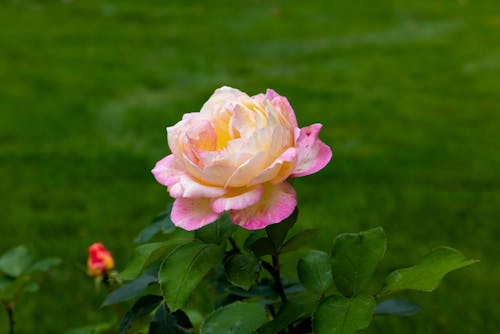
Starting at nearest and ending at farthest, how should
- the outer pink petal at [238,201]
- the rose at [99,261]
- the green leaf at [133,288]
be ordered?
the outer pink petal at [238,201] → the green leaf at [133,288] → the rose at [99,261]

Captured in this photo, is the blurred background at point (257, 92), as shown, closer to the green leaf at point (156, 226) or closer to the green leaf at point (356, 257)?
the green leaf at point (156, 226)

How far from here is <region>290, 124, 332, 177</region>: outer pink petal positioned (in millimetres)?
716

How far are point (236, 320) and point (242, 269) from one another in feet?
0.17

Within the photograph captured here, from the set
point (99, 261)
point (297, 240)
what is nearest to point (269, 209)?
point (297, 240)

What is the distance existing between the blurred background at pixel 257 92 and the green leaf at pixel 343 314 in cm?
182

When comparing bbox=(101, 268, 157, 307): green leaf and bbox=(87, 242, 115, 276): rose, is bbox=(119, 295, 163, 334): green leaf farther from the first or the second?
bbox=(87, 242, 115, 276): rose

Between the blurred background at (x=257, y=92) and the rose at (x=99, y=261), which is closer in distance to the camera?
the rose at (x=99, y=261)

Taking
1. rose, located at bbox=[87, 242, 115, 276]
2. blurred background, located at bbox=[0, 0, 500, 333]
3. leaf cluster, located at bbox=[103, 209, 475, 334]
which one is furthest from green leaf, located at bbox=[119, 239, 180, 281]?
blurred background, located at bbox=[0, 0, 500, 333]

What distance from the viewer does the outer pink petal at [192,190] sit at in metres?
0.69

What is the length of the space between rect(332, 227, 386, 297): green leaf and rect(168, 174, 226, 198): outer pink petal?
135 millimetres

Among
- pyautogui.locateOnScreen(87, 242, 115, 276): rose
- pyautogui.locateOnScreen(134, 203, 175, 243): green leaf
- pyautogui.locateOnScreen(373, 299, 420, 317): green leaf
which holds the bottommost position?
pyautogui.locateOnScreen(87, 242, 115, 276): rose

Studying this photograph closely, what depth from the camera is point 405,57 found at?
6.62 m

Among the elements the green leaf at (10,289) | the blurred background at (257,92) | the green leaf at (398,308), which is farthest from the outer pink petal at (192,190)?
the blurred background at (257,92)

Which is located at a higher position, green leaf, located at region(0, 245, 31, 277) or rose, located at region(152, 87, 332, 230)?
rose, located at region(152, 87, 332, 230)
